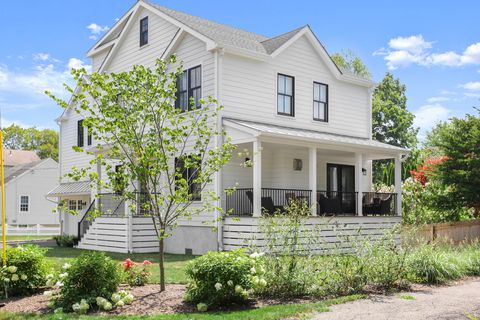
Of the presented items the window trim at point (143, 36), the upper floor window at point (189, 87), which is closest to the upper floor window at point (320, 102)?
the upper floor window at point (189, 87)

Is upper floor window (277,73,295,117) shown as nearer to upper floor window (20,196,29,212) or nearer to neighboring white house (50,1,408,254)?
neighboring white house (50,1,408,254)

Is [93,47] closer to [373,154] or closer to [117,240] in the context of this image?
[117,240]

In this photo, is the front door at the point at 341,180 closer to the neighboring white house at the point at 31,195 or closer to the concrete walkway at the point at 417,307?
the concrete walkway at the point at 417,307

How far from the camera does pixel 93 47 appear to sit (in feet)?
83.9

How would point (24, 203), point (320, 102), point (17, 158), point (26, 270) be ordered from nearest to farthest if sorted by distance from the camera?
point (26, 270)
point (320, 102)
point (24, 203)
point (17, 158)

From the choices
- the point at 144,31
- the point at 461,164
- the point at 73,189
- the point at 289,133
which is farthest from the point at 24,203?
the point at 461,164

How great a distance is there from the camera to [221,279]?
329 inches

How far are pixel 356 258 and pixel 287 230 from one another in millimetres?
1371

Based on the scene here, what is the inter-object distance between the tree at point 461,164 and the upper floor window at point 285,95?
6.33 metres

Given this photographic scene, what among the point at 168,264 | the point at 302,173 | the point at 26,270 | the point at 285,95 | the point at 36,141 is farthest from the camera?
the point at 36,141

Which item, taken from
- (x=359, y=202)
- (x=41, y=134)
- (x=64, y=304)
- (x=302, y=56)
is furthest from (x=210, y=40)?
(x=41, y=134)

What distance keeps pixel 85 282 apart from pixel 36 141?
213 ft

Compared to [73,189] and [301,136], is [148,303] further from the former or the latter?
[73,189]

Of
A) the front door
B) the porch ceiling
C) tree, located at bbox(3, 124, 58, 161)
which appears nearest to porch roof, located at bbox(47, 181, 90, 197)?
the porch ceiling
